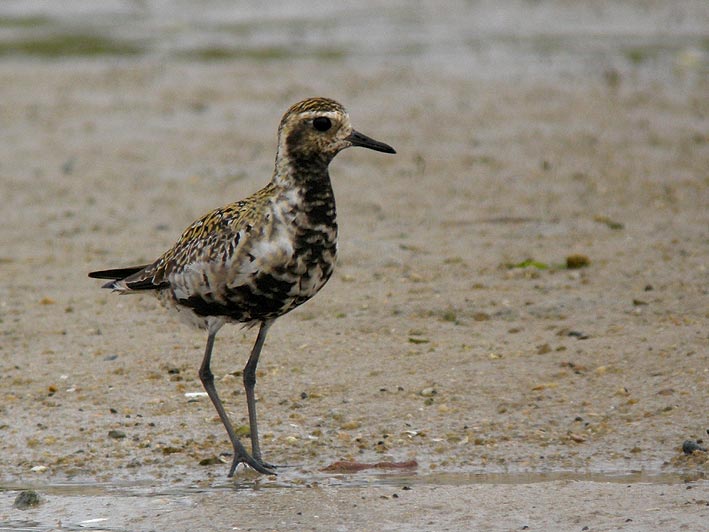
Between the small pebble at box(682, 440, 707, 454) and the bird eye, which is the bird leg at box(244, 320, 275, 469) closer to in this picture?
the bird eye

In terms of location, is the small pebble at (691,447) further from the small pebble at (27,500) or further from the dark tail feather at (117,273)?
the small pebble at (27,500)

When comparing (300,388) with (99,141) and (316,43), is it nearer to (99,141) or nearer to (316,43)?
(99,141)

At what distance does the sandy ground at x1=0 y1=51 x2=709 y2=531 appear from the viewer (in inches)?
259

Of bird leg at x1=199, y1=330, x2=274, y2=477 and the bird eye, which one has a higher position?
the bird eye

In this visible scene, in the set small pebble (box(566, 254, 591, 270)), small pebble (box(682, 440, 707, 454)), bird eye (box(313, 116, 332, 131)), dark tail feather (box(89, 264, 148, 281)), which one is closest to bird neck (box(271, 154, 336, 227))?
bird eye (box(313, 116, 332, 131))

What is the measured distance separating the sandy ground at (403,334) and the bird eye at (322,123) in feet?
5.84

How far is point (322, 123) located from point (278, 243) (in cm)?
67

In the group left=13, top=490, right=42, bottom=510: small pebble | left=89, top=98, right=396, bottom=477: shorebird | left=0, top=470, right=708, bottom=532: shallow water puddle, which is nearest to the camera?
left=0, top=470, right=708, bottom=532: shallow water puddle

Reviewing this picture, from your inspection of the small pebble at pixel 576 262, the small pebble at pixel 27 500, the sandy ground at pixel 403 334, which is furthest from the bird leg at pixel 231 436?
Result: the small pebble at pixel 576 262

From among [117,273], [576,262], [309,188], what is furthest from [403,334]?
[309,188]

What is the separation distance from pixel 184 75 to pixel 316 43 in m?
3.01

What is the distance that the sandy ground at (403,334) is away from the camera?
659 centimetres

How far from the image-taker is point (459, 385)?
797 centimetres

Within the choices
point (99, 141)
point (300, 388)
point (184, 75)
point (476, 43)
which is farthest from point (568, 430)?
point (476, 43)
